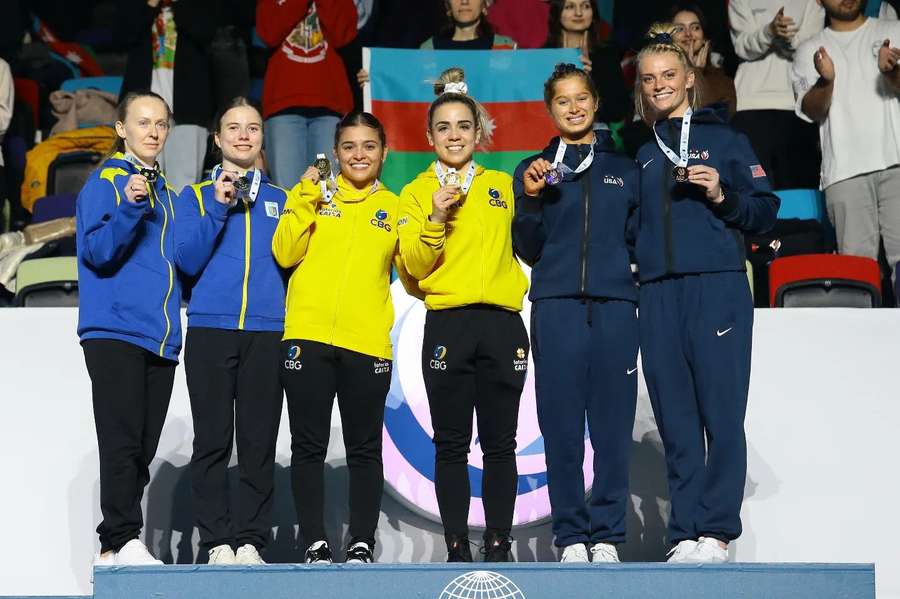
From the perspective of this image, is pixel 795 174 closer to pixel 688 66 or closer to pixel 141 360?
pixel 688 66

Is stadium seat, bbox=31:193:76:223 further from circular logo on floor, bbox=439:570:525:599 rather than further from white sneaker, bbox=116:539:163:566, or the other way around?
circular logo on floor, bbox=439:570:525:599

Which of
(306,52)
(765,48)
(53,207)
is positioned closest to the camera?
(53,207)

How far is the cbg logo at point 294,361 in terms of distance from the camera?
4.01m

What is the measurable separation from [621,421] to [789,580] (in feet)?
2.24

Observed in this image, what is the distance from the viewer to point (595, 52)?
6.54 metres

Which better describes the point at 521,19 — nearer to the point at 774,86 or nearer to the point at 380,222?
the point at 774,86

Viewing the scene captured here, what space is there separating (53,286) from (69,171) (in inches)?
53.7

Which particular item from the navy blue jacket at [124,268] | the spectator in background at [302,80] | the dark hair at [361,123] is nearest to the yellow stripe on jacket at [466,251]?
the dark hair at [361,123]

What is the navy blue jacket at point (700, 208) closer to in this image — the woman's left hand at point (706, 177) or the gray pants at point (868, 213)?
the woman's left hand at point (706, 177)

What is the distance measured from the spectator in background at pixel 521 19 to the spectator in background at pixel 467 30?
43 centimetres

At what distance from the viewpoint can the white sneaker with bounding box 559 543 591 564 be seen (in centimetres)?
374

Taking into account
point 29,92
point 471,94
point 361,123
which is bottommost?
point 361,123

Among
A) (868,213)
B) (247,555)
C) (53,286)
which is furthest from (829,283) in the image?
(53,286)

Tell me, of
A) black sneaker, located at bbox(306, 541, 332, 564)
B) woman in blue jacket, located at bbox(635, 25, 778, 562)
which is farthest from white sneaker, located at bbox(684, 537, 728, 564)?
black sneaker, located at bbox(306, 541, 332, 564)
